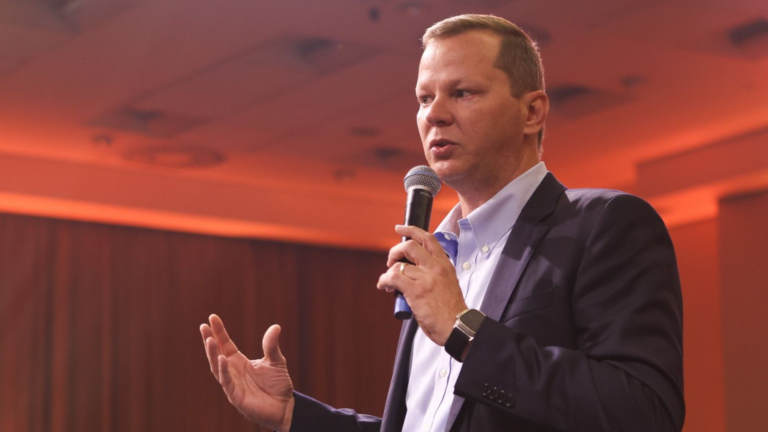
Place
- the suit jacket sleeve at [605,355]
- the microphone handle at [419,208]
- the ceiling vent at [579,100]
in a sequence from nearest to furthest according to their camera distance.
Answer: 1. the suit jacket sleeve at [605,355]
2. the microphone handle at [419,208]
3. the ceiling vent at [579,100]

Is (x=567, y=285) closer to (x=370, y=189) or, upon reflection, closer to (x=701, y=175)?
(x=701, y=175)

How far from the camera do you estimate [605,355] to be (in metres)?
1.36

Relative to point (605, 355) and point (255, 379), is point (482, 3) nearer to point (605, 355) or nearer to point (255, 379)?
point (255, 379)

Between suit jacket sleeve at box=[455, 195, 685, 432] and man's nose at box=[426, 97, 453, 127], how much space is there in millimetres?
349

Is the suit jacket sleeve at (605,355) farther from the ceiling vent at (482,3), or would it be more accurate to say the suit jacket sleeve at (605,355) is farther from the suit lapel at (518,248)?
the ceiling vent at (482,3)

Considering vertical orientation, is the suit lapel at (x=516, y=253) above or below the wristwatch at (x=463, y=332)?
above

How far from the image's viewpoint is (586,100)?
20.2 feet

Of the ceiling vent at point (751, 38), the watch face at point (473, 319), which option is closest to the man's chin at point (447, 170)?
the watch face at point (473, 319)

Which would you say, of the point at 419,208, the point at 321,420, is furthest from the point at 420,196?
the point at 321,420

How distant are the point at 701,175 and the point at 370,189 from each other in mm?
2863

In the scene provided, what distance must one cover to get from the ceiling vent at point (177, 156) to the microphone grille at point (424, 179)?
17.8 ft

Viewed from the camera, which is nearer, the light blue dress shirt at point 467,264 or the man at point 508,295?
the man at point 508,295

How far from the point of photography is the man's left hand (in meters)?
1.37

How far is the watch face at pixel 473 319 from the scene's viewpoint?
1351 mm
